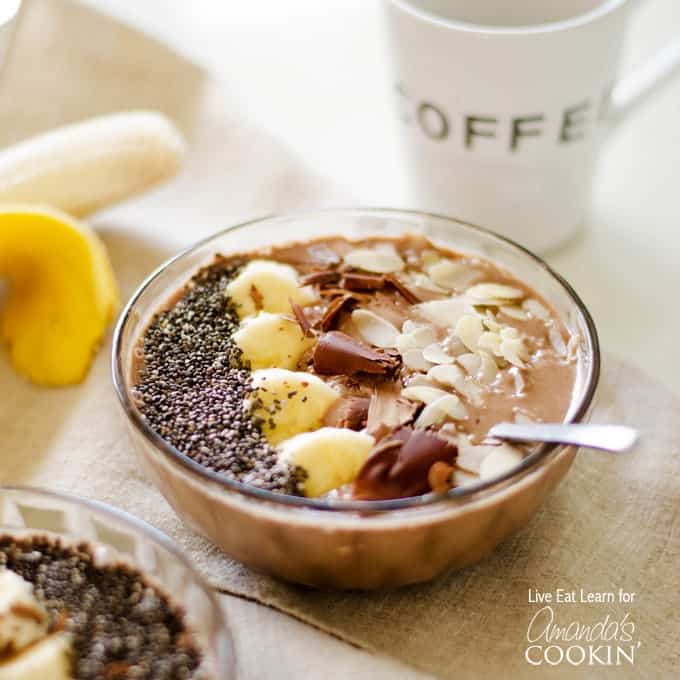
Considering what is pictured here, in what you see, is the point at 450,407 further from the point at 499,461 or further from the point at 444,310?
the point at 444,310

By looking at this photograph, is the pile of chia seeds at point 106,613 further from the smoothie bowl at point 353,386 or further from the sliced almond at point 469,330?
the sliced almond at point 469,330

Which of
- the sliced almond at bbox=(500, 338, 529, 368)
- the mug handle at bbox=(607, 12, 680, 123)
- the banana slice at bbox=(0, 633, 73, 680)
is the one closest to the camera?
the banana slice at bbox=(0, 633, 73, 680)

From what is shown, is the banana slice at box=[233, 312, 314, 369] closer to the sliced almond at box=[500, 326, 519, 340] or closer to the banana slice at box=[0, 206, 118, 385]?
the sliced almond at box=[500, 326, 519, 340]

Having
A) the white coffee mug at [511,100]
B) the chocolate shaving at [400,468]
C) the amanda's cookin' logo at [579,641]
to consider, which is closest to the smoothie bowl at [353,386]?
the chocolate shaving at [400,468]

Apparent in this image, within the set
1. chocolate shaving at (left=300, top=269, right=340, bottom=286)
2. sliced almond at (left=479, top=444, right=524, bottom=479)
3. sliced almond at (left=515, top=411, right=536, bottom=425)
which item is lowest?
chocolate shaving at (left=300, top=269, right=340, bottom=286)

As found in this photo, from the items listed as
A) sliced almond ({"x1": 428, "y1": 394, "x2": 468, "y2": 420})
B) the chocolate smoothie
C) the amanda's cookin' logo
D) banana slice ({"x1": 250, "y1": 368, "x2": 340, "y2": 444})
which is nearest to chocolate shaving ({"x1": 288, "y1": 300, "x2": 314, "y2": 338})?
the chocolate smoothie

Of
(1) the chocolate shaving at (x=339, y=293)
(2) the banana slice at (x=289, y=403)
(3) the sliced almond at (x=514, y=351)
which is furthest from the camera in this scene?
(1) the chocolate shaving at (x=339, y=293)
